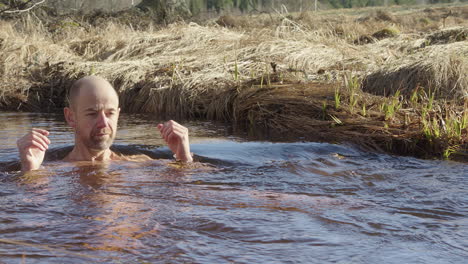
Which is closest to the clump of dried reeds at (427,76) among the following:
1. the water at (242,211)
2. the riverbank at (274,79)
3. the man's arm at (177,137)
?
the riverbank at (274,79)

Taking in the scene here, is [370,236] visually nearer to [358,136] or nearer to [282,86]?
[358,136]

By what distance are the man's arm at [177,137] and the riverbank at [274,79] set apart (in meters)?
1.99

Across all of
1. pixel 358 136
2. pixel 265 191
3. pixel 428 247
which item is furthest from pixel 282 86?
pixel 428 247

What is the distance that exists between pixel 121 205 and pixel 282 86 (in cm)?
458

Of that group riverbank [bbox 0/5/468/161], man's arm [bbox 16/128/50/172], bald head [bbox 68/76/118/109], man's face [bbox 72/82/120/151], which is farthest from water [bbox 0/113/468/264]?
riverbank [bbox 0/5/468/161]

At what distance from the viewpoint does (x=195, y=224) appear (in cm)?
326

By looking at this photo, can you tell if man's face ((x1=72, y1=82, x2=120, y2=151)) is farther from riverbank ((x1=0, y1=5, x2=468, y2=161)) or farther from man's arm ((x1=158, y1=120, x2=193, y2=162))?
riverbank ((x1=0, y1=5, x2=468, y2=161))

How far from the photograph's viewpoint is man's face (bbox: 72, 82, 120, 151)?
4.65 m

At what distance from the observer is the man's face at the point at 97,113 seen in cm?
465

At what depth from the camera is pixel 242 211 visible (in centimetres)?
358

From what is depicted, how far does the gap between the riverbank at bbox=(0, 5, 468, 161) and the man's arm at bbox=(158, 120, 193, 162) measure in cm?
199

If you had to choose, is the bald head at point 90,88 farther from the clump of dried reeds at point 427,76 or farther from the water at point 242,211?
the clump of dried reeds at point 427,76

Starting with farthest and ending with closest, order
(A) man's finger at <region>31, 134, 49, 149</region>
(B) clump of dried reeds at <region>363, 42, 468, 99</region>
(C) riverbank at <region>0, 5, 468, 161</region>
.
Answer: (B) clump of dried reeds at <region>363, 42, 468, 99</region> < (C) riverbank at <region>0, 5, 468, 161</region> < (A) man's finger at <region>31, 134, 49, 149</region>

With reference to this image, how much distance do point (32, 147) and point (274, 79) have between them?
448cm
